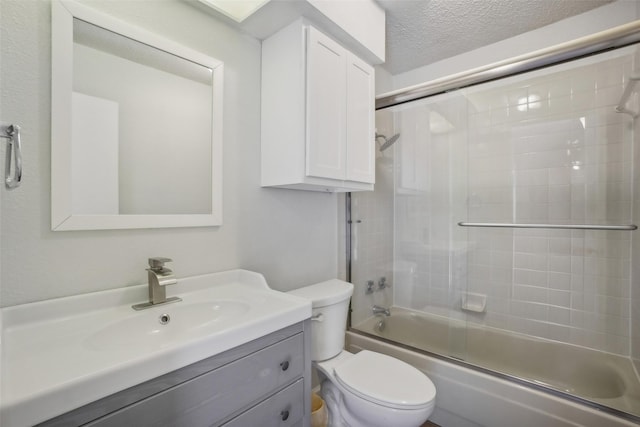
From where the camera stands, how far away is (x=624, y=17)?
1684mm

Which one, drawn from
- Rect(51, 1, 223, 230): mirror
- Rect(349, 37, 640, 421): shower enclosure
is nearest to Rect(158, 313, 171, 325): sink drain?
Rect(51, 1, 223, 230): mirror

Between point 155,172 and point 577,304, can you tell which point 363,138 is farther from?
point 577,304

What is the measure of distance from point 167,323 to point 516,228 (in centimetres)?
227

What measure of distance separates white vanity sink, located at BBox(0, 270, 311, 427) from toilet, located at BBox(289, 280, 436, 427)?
36 cm

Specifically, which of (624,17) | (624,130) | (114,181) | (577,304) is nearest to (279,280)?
(114,181)

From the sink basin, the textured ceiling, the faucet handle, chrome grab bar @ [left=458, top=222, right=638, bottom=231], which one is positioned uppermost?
the textured ceiling

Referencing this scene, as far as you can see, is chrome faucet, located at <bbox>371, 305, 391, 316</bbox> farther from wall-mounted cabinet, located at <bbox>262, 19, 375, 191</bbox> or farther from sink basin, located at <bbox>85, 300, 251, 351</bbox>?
sink basin, located at <bbox>85, 300, 251, 351</bbox>

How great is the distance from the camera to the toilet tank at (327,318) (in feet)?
4.61

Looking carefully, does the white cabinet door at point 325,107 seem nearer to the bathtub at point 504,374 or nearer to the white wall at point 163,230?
the white wall at point 163,230

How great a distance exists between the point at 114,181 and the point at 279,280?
894 mm

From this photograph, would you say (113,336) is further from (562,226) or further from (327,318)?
(562,226)

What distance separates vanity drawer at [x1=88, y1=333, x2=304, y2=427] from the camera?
2.09 feet

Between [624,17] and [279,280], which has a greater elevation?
[624,17]

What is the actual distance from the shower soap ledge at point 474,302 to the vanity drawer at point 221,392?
1.58 meters
